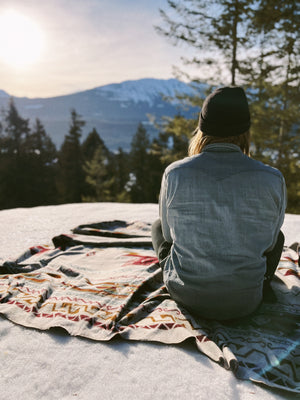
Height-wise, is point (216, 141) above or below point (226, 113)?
below

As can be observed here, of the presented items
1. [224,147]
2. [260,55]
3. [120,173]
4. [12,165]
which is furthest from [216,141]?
[120,173]

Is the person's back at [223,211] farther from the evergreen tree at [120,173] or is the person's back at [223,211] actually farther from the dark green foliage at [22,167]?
the evergreen tree at [120,173]

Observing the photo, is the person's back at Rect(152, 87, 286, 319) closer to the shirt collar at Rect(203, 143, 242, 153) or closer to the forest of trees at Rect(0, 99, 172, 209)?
the shirt collar at Rect(203, 143, 242, 153)

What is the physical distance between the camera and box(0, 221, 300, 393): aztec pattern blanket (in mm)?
1438

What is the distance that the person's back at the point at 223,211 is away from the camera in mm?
1499

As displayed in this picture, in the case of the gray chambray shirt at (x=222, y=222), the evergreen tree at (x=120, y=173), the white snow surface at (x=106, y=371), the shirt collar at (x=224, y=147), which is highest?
the shirt collar at (x=224, y=147)

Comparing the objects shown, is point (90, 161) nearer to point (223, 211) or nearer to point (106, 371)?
point (223, 211)

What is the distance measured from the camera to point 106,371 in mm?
1394

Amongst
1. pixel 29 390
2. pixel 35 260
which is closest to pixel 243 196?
pixel 29 390

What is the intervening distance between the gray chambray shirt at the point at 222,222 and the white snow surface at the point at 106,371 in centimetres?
34

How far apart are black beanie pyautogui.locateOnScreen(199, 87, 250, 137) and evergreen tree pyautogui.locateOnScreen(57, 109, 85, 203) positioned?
24640mm

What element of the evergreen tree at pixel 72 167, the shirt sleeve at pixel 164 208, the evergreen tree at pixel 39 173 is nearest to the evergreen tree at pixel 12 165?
the evergreen tree at pixel 39 173

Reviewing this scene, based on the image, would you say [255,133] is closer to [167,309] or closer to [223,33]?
[223,33]

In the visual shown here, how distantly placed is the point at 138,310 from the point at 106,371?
17.5 inches
